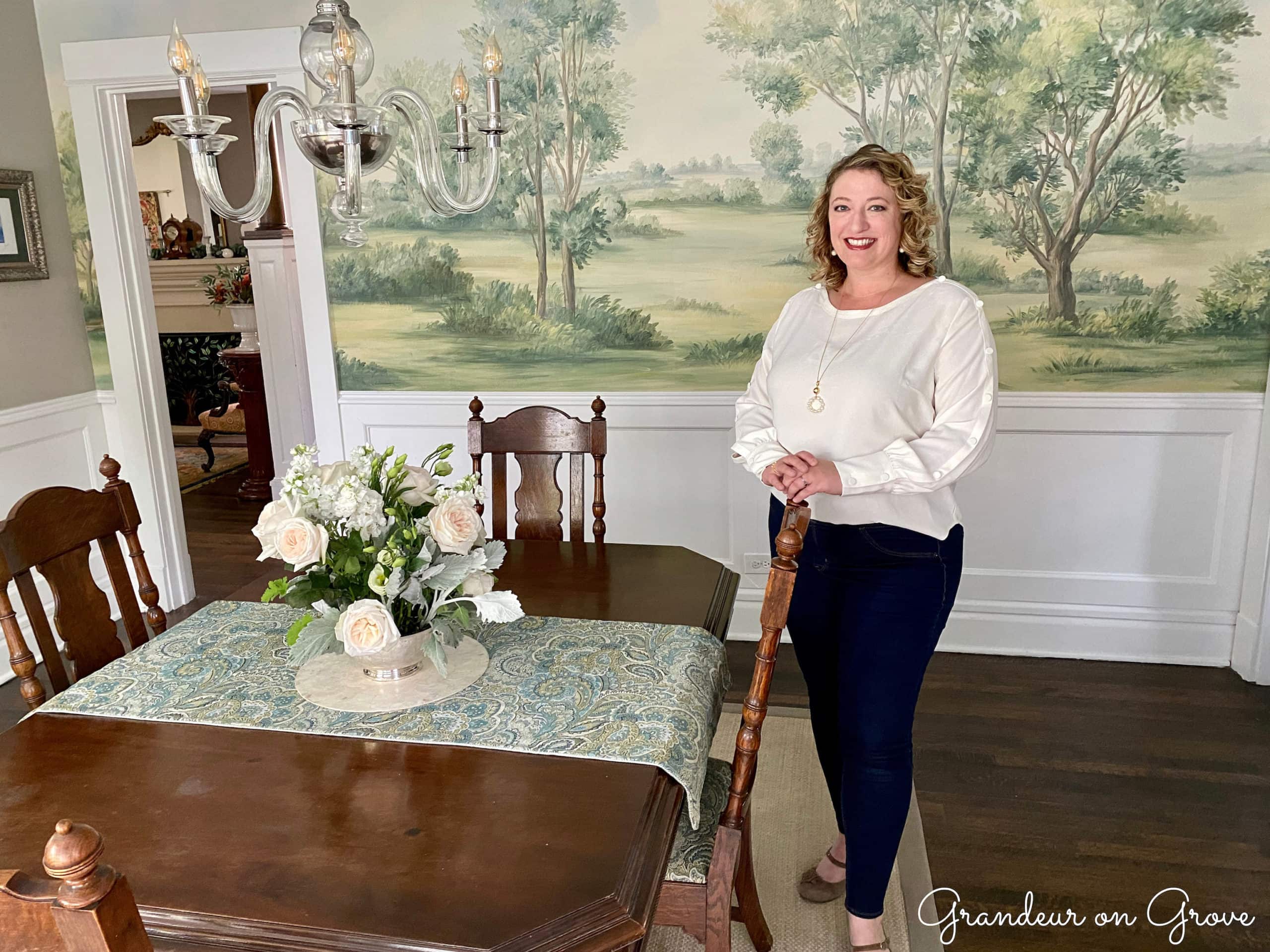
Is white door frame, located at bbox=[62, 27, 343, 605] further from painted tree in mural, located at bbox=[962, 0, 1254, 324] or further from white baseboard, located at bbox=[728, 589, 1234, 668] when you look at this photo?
painted tree in mural, located at bbox=[962, 0, 1254, 324]

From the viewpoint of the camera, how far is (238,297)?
6699 mm

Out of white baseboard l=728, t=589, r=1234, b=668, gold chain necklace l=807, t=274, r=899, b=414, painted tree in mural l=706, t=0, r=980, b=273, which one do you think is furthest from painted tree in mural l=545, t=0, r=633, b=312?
gold chain necklace l=807, t=274, r=899, b=414

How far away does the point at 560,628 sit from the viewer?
1.83 m

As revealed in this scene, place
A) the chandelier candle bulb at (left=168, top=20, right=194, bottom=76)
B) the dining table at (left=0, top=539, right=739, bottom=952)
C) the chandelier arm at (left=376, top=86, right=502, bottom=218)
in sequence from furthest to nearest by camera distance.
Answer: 1. the chandelier arm at (left=376, top=86, right=502, bottom=218)
2. the chandelier candle bulb at (left=168, top=20, right=194, bottom=76)
3. the dining table at (left=0, top=539, right=739, bottom=952)

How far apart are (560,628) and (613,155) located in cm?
203

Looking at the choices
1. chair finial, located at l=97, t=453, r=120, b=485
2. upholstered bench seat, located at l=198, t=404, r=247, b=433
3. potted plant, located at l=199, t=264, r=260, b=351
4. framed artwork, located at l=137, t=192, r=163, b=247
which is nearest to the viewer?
chair finial, located at l=97, t=453, r=120, b=485

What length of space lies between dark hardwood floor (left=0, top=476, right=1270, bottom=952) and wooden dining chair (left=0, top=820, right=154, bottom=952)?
6.03 feet

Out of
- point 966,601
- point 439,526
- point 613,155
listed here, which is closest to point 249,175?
point 613,155

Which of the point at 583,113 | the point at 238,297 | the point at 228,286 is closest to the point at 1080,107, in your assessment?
the point at 583,113

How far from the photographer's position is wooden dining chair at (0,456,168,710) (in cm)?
171

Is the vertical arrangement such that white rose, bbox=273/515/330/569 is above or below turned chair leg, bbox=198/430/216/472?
above

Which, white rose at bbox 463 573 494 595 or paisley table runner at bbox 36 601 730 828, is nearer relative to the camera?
paisley table runner at bbox 36 601 730 828

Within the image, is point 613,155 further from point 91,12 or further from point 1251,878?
point 1251,878

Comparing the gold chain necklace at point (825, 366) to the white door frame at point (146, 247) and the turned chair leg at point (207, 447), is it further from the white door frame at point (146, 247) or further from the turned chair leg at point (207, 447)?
the turned chair leg at point (207, 447)
